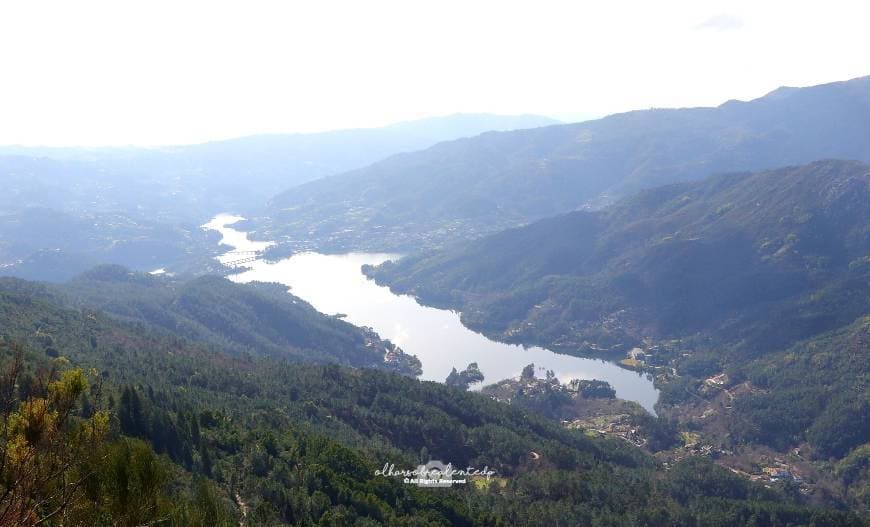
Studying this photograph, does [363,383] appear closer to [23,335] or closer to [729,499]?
[23,335]

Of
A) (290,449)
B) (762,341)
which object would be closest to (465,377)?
(762,341)

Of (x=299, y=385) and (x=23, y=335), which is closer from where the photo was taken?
(x=23, y=335)

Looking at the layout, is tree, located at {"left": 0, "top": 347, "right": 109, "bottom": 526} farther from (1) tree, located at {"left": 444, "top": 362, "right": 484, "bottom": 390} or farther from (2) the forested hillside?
(1) tree, located at {"left": 444, "top": 362, "right": 484, "bottom": 390}

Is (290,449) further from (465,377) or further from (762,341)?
(762,341)

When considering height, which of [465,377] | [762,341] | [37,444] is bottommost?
[465,377]

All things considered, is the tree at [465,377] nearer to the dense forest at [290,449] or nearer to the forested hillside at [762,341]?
the dense forest at [290,449]

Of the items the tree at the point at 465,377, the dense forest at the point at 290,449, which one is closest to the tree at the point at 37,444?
the dense forest at the point at 290,449

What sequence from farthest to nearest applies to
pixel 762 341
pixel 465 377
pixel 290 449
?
1. pixel 762 341
2. pixel 465 377
3. pixel 290 449

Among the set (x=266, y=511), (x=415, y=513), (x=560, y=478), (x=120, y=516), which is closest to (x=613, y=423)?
(x=560, y=478)
